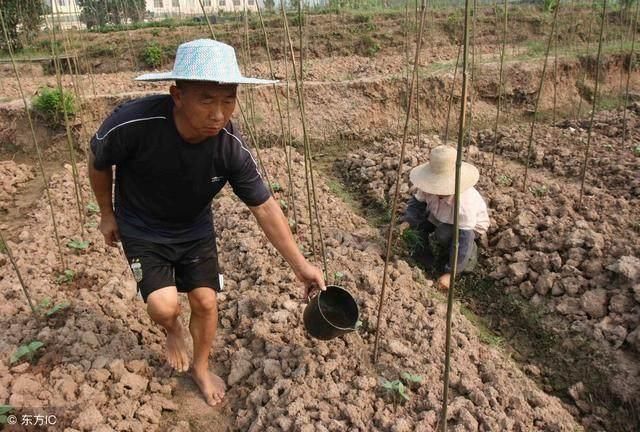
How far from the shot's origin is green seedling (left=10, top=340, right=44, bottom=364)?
2.10 metres

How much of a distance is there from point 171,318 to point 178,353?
0.94 ft

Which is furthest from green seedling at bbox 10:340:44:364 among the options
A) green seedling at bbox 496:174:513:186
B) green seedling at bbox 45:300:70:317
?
green seedling at bbox 496:174:513:186

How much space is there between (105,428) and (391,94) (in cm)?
589

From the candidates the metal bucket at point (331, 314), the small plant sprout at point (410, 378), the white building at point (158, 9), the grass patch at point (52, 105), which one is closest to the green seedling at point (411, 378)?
the small plant sprout at point (410, 378)

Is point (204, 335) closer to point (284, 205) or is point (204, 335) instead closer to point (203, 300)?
point (203, 300)

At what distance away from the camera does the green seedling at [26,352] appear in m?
2.10

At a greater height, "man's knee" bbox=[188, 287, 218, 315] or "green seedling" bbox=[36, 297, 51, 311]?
"man's knee" bbox=[188, 287, 218, 315]

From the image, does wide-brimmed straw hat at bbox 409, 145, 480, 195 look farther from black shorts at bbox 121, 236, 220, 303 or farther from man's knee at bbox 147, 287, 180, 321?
man's knee at bbox 147, 287, 180, 321

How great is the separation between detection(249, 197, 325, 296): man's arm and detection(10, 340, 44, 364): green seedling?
1.18m

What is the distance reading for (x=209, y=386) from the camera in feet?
7.18

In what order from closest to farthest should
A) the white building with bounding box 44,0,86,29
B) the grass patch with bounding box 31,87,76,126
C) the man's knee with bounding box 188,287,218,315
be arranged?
the man's knee with bounding box 188,287,218,315
the white building with bounding box 44,0,86,29
the grass patch with bounding box 31,87,76,126

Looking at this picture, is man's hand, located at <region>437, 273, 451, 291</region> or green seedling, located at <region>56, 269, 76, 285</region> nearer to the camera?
green seedling, located at <region>56, 269, 76, 285</region>

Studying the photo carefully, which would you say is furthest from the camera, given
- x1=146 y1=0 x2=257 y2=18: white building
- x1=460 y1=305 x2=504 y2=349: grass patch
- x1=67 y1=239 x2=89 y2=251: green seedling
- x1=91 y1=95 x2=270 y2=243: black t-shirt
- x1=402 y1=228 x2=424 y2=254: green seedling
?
x1=146 y1=0 x2=257 y2=18: white building

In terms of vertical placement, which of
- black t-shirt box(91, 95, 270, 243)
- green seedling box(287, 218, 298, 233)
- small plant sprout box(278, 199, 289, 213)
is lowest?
green seedling box(287, 218, 298, 233)
